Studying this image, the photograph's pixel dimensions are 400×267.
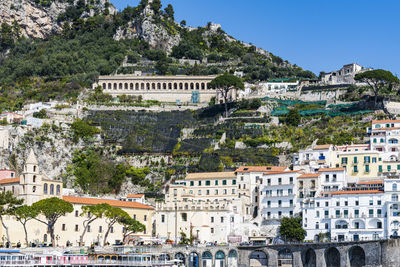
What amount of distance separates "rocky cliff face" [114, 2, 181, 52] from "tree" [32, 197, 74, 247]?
98.0 meters

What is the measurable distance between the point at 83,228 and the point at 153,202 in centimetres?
1698

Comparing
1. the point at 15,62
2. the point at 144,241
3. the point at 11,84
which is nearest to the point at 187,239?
the point at 144,241

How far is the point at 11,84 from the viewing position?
519ft

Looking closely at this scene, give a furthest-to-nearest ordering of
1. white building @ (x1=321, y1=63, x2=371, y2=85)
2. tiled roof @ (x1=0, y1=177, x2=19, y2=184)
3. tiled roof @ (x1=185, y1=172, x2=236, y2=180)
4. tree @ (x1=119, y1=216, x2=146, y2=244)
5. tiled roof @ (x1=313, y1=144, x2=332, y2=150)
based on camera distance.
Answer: white building @ (x1=321, y1=63, x2=371, y2=85), tiled roof @ (x1=313, y1=144, x2=332, y2=150), tiled roof @ (x1=185, y1=172, x2=236, y2=180), tiled roof @ (x1=0, y1=177, x2=19, y2=184), tree @ (x1=119, y1=216, x2=146, y2=244)

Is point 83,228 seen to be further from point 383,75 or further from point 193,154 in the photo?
point 383,75

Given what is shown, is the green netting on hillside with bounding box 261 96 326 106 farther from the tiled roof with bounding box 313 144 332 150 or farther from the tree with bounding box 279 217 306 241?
the tree with bounding box 279 217 306 241

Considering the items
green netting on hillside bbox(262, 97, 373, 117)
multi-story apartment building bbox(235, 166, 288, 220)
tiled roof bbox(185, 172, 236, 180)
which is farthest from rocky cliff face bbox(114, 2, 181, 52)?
multi-story apartment building bbox(235, 166, 288, 220)

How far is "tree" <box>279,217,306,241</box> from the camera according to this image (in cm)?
9312

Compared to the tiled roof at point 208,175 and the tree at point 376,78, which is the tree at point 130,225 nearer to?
the tiled roof at point 208,175

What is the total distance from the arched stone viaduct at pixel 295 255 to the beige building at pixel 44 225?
897 centimetres

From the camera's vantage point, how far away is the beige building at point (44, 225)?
87.6m

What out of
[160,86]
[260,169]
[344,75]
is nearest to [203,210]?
[260,169]

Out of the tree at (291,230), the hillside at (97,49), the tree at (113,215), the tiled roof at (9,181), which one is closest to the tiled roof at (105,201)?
the tree at (113,215)

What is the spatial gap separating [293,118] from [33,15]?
88.6 m
